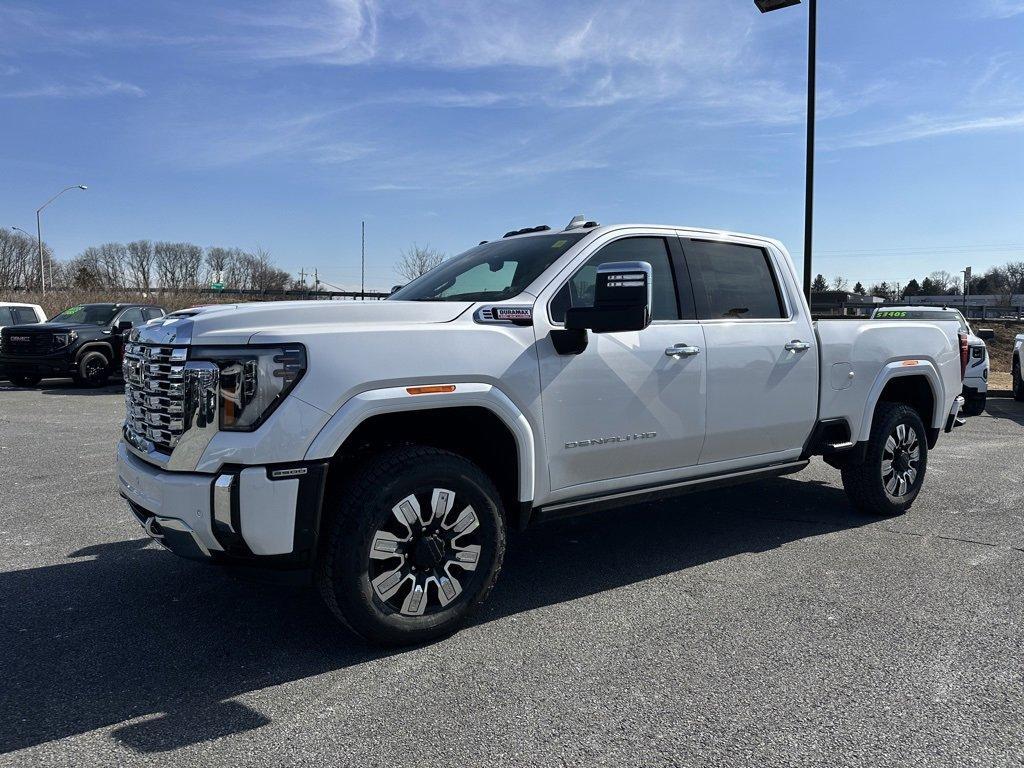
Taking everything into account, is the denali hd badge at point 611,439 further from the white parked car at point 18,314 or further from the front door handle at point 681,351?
the white parked car at point 18,314

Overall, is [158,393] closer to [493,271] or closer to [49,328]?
[493,271]

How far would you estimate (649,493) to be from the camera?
4.39 metres

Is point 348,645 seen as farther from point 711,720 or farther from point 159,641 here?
point 711,720

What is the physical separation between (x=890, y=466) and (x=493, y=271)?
3.33m

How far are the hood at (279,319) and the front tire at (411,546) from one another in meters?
0.61

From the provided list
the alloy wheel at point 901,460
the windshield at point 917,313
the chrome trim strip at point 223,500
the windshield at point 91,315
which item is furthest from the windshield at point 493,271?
the windshield at point 91,315

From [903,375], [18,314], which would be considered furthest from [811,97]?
[18,314]

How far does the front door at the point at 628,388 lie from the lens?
3.92 meters

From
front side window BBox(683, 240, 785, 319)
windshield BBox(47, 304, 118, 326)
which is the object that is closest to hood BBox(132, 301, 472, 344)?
front side window BBox(683, 240, 785, 319)

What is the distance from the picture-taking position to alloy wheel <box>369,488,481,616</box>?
339cm

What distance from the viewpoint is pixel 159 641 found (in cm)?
360

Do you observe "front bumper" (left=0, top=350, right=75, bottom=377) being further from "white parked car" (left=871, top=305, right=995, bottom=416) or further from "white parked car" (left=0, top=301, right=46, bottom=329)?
"white parked car" (left=871, top=305, right=995, bottom=416)

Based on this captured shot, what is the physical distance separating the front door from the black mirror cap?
0.22m

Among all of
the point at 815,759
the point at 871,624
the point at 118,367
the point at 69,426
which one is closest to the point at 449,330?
the point at 815,759
